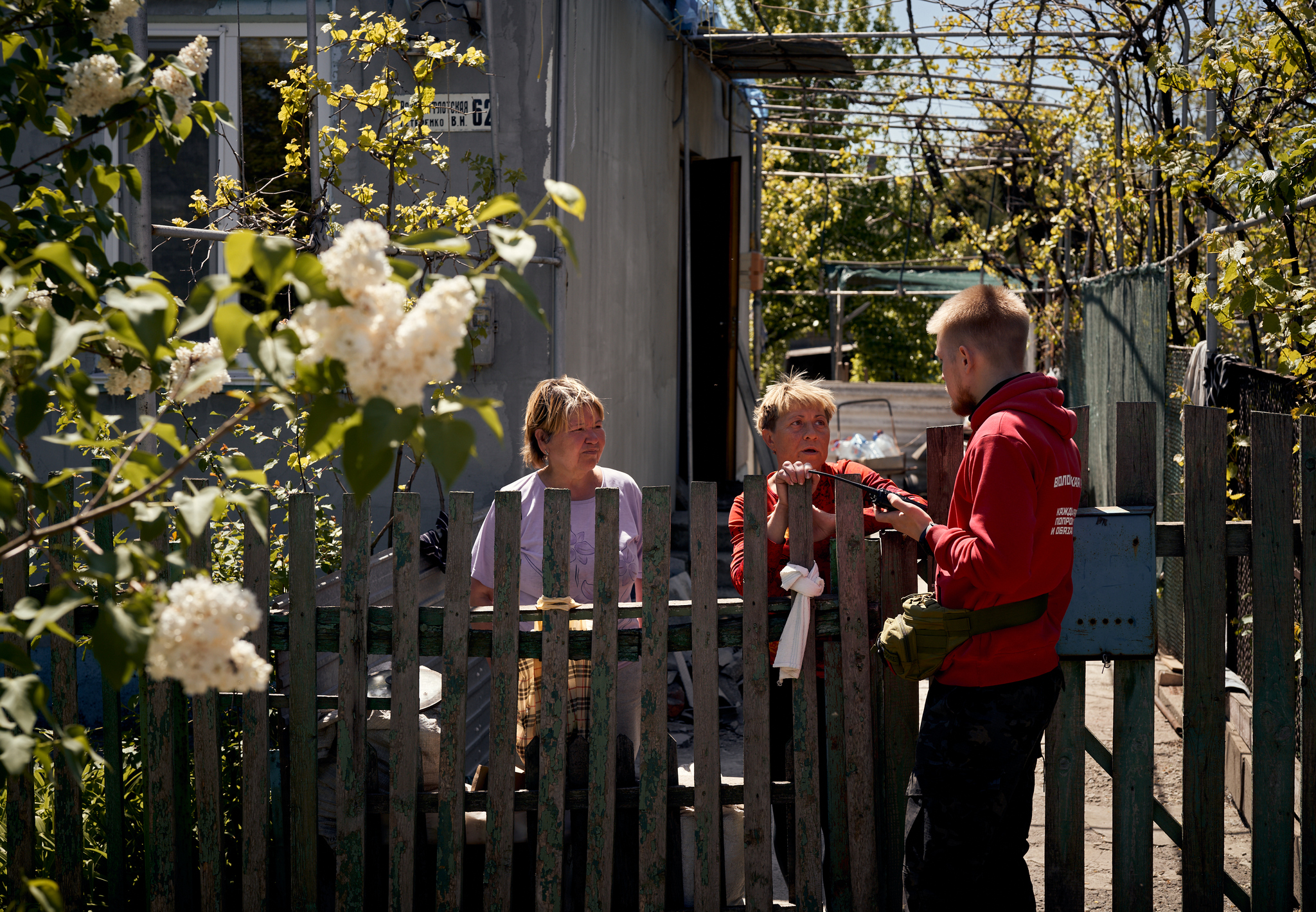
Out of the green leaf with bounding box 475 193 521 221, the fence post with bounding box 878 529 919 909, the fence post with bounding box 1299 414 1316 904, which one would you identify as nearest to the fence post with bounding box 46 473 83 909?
the green leaf with bounding box 475 193 521 221

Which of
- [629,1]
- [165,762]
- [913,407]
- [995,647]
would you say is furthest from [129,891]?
[913,407]

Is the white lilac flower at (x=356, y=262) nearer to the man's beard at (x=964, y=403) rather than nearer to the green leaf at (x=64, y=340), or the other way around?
the green leaf at (x=64, y=340)

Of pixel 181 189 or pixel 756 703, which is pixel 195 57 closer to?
pixel 756 703

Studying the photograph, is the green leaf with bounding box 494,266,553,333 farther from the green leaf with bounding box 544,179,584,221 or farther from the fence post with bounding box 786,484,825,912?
the fence post with bounding box 786,484,825,912

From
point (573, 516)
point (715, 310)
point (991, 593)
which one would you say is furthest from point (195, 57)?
point (715, 310)

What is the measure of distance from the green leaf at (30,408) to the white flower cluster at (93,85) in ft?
1.97

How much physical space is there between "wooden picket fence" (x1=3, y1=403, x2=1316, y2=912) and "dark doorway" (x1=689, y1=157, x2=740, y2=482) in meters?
5.79

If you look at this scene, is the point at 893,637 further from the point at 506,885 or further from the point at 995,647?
the point at 506,885

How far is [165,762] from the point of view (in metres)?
2.84

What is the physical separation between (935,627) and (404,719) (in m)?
1.40

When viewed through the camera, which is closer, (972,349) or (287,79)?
(972,349)

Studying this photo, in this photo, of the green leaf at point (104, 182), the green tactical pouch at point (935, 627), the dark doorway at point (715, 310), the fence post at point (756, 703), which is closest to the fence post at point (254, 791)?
the green leaf at point (104, 182)

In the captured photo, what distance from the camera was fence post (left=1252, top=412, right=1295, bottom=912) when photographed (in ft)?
9.37

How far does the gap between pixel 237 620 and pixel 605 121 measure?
208 inches
